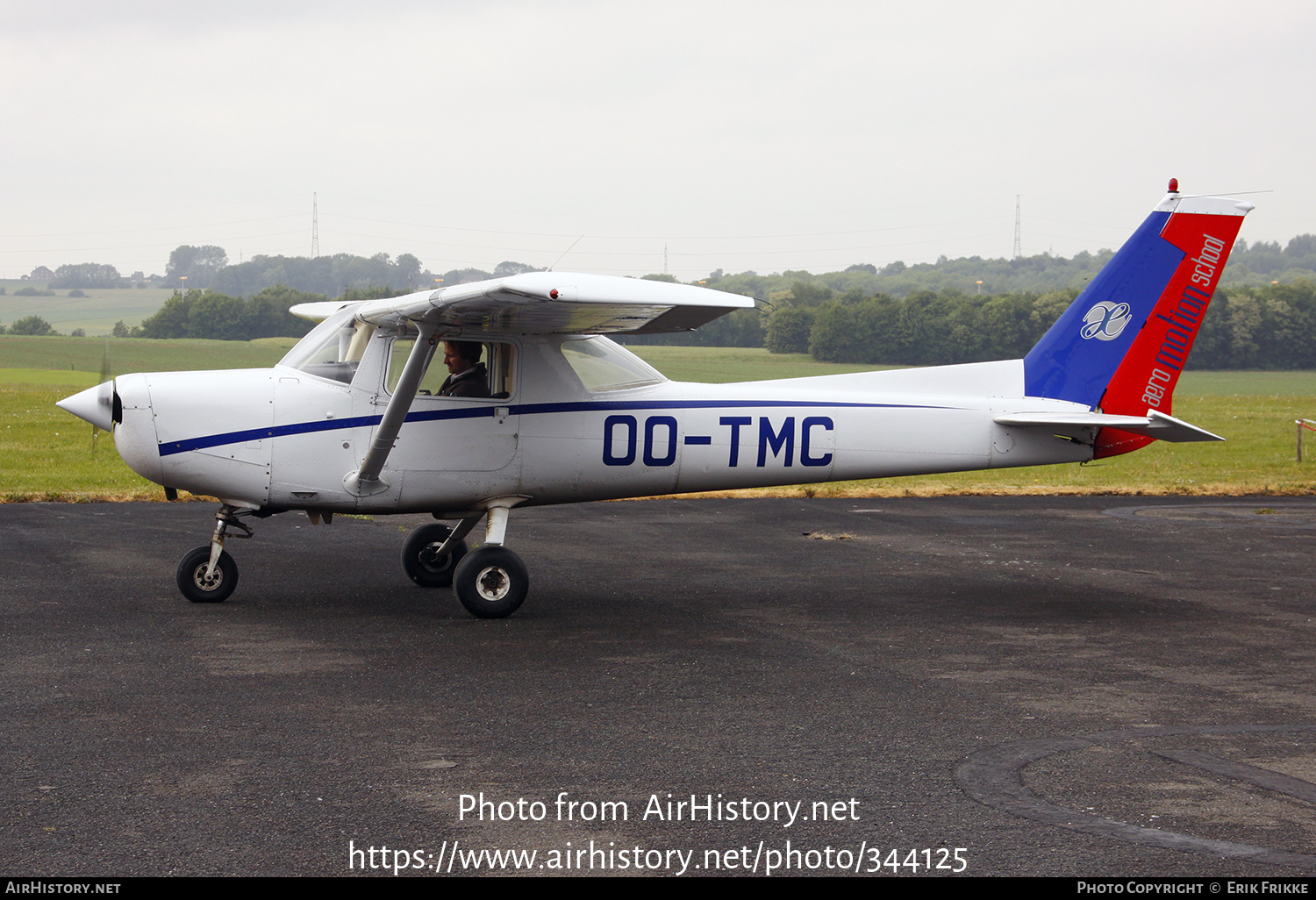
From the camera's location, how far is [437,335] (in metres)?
8.45

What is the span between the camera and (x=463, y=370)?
8914 millimetres

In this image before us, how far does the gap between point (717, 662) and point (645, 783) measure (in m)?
2.33

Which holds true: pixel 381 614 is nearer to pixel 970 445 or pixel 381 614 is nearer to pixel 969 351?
pixel 970 445

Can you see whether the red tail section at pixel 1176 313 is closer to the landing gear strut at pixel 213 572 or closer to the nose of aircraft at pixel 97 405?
the landing gear strut at pixel 213 572

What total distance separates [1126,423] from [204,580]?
23.6ft

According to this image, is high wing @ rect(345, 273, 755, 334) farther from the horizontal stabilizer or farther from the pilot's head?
the horizontal stabilizer

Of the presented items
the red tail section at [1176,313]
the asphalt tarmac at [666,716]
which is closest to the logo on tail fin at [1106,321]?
the red tail section at [1176,313]

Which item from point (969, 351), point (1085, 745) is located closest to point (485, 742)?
point (1085, 745)

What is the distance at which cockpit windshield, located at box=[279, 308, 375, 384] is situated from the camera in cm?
885

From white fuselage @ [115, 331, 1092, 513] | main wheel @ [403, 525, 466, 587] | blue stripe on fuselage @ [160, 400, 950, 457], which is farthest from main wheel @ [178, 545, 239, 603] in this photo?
main wheel @ [403, 525, 466, 587]

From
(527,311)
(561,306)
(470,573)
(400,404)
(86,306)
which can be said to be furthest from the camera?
(86,306)

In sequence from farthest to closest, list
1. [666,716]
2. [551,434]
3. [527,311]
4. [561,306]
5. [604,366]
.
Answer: [604,366]
[551,434]
[527,311]
[561,306]
[666,716]

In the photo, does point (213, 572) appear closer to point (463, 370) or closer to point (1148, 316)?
point (463, 370)

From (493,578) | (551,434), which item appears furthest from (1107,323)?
(493,578)
